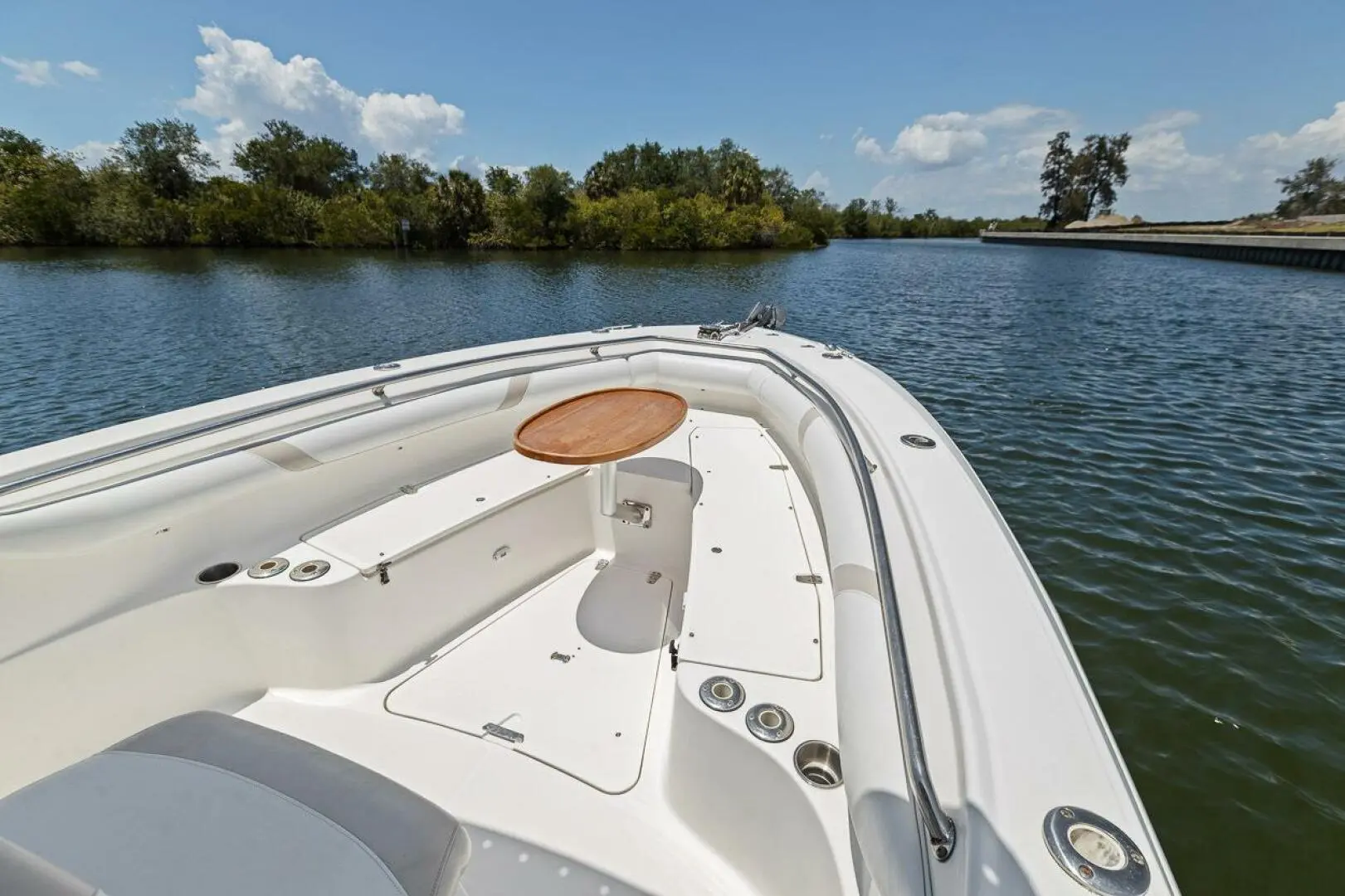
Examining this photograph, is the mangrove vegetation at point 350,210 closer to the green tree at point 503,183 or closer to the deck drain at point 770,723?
the green tree at point 503,183

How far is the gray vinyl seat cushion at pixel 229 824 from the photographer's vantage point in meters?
0.62

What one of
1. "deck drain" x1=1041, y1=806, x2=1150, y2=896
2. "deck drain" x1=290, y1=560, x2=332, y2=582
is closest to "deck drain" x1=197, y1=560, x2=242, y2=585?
"deck drain" x1=290, y1=560, x2=332, y2=582

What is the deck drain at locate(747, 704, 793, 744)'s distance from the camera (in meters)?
1.10

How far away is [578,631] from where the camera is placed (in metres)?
2.14

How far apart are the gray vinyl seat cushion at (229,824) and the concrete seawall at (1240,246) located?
33.8 metres

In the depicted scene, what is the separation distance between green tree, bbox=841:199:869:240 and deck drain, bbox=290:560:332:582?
7587 centimetres

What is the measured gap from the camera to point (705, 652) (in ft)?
4.39

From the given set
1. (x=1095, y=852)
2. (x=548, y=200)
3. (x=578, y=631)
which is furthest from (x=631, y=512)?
(x=548, y=200)

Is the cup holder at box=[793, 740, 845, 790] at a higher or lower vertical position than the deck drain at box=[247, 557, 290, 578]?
lower

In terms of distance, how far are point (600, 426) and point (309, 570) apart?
1078 mm

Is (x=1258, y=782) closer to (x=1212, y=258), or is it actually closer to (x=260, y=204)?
(x=1212, y=258)

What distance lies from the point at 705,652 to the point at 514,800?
2.27 ft

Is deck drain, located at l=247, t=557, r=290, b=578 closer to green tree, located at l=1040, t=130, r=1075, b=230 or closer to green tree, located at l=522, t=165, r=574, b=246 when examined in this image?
green tree, located at l=522, t=165, r=574, b=246

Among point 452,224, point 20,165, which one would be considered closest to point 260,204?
point 452,224
